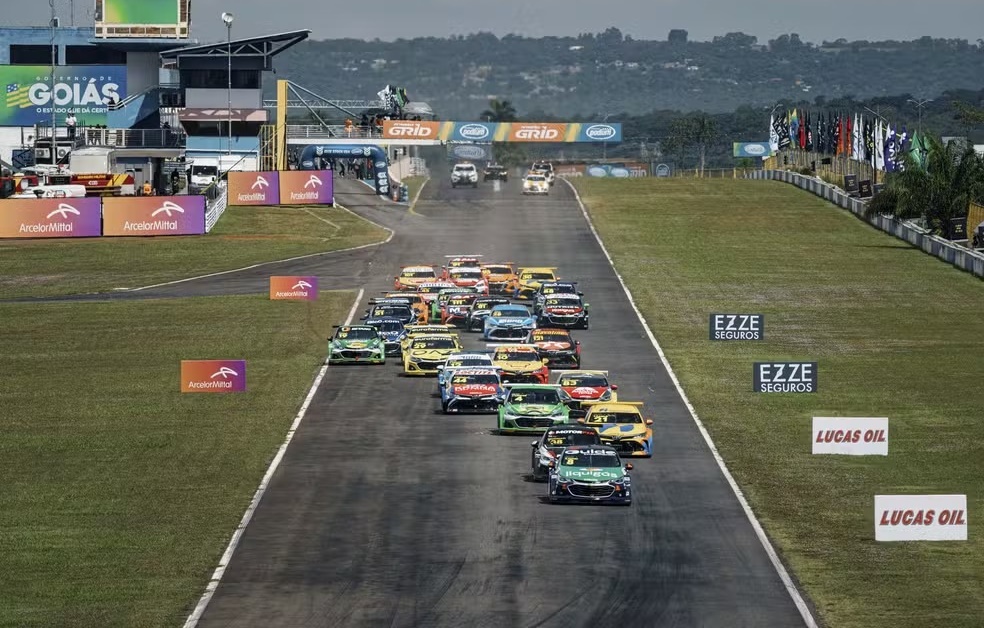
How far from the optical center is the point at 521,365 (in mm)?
51344

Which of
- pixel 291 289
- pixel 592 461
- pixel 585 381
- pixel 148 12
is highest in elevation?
pixel 148 12

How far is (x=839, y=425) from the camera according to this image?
4100cm

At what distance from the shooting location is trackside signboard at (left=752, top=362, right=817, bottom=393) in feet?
161

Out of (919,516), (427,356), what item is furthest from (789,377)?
(919,516)

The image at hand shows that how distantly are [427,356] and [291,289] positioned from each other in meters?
21.7

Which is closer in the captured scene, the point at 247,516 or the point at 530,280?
the point at 247,516

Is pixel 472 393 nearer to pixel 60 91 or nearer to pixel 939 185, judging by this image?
pixel 939 185

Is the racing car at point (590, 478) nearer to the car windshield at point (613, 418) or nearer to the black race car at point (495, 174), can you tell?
the car windshield at point (613, 418)

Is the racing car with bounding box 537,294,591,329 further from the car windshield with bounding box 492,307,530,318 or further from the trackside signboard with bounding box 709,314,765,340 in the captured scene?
the trackside signboard with bounding box 709,314,765,340

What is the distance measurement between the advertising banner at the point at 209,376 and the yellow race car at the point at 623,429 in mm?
13795

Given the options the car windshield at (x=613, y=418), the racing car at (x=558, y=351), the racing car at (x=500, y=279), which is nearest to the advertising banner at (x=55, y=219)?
the racing car at (x=500, y=279)

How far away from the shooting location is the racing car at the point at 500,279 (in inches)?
2977

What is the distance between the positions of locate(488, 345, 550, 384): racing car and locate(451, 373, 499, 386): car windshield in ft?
8.33

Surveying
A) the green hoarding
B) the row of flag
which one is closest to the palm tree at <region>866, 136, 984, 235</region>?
the row of flag
